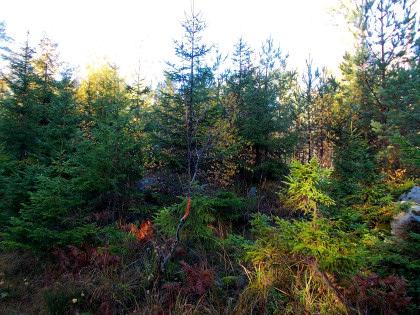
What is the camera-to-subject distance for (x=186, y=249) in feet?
18.3

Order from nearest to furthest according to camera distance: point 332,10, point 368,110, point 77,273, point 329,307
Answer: point 329,307, point 77,273, point 368,110, point 332,10

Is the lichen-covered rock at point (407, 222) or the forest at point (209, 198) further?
the lichen-covered rock at point (407, 222)

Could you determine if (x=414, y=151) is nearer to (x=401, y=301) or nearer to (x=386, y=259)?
(x=386, y=259)

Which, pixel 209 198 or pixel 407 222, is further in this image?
pixel 209 198

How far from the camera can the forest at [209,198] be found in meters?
4.05

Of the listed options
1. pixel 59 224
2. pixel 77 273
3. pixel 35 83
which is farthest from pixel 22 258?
pixel 35 83

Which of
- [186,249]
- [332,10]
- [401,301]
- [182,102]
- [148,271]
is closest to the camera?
[401,301]

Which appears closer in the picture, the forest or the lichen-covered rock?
the forest

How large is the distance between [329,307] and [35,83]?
12180 mm

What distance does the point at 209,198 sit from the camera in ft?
22.4

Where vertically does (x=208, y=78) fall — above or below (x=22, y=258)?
above

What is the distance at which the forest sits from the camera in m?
4.05

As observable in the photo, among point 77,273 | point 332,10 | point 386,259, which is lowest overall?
point 77,273

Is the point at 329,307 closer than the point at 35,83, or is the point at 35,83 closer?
the point at 329,307
